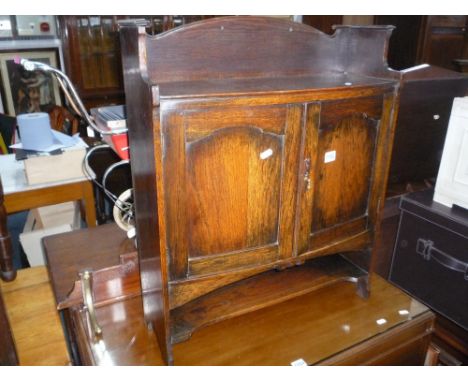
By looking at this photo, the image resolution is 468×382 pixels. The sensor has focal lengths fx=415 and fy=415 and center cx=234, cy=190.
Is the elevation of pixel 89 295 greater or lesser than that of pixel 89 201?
greater

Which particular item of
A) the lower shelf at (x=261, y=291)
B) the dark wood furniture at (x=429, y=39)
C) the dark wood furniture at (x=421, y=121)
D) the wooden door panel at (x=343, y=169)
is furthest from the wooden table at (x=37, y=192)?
the dark wood furniture at (x=429, y=39)

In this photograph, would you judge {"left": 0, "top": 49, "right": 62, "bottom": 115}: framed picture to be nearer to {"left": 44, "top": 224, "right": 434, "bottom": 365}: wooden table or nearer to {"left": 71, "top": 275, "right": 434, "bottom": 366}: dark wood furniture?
{"left": 44, "top": 224, "right": 434, "bottom": 365}: wooden table

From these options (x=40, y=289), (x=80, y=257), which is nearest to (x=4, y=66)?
(x=40, y=289)

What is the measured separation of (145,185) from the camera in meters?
0.91

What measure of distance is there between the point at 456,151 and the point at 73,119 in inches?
88.4

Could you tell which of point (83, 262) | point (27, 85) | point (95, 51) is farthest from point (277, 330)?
point (27, 85)

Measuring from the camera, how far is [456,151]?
139 centimetres

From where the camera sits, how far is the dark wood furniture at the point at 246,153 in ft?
2.73

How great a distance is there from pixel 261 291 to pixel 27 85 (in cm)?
285

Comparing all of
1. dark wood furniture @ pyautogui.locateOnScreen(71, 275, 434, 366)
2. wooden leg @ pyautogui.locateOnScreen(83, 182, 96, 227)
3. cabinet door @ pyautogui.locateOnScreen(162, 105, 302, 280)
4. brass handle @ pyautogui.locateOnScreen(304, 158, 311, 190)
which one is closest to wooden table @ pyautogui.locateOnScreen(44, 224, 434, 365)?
dark wood furniture @ pyautogui.locateOnScreen(71, 275, 434, 366)

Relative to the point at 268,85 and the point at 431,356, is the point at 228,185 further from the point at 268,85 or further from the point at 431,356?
the point at 431,356

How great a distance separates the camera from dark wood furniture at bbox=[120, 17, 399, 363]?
2.73ft

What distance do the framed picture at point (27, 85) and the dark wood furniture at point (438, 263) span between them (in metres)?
2.79

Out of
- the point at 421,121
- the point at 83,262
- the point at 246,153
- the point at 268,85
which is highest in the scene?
the point at 268,85
